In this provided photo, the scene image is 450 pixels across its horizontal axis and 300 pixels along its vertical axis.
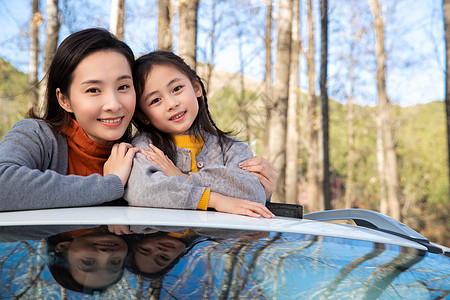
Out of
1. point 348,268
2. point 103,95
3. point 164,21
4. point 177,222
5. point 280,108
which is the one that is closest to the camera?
point 348,268

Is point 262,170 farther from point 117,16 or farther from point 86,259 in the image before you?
point 117,16

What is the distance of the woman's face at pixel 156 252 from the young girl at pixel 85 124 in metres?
0.73

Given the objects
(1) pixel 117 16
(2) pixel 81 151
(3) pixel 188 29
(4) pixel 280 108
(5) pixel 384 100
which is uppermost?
(5) pixel 384 100

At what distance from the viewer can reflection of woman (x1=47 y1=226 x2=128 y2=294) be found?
98 cm

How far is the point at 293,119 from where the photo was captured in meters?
16.3

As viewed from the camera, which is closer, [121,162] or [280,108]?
[121,162]

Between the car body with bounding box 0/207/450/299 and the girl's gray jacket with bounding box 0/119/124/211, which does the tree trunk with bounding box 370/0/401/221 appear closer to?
the girl's gray jacket with bounding box 0/119/124/211

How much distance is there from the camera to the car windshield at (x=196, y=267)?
99 cm

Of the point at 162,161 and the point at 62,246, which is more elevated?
the point at 162,161

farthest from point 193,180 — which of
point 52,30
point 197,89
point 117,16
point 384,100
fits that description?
A: point 384,100

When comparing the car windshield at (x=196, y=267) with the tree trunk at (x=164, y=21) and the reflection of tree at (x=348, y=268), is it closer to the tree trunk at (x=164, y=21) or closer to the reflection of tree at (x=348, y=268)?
the reflection of tree at (x=348, y=268)

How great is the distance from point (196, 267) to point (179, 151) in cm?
127

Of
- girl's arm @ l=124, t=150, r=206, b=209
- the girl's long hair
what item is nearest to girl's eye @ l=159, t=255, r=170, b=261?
girl's arm @ l=124, t=150, r=206, b=209

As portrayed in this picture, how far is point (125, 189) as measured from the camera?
195 cm
